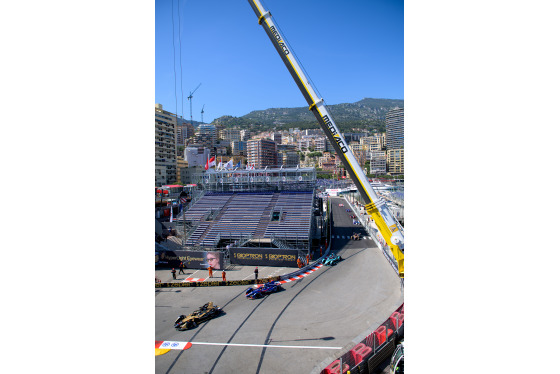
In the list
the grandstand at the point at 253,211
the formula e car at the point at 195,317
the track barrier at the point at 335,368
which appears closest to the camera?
the track barrier at the point at 335,368

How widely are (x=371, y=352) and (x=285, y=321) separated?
13.4 ft

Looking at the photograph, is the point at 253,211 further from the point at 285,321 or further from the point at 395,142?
the point at 395,142

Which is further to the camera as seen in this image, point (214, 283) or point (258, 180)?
point (258, 180)

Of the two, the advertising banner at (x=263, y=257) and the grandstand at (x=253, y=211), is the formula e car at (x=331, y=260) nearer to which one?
the grandstand at (x=253, y=211)

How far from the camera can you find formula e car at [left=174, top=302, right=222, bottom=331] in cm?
1030

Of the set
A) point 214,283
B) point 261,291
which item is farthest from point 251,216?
point 261,291

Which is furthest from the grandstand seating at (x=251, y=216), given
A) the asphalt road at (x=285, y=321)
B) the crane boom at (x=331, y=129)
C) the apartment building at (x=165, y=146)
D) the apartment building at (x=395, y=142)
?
the apartment building at (x=395, y=142)

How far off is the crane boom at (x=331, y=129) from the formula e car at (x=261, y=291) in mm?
7043

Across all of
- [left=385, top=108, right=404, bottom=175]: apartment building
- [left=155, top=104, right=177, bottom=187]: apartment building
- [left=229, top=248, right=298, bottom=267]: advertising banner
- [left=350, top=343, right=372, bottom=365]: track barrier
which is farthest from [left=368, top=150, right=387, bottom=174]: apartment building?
[left=350, top=343, right=372, bottom=365]: track barrier

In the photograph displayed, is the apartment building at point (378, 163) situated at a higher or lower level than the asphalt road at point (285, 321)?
higher

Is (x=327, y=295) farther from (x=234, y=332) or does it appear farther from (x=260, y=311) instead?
(x=234, y=332)

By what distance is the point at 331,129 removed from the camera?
849 cm

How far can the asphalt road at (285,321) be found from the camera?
806 centimetres

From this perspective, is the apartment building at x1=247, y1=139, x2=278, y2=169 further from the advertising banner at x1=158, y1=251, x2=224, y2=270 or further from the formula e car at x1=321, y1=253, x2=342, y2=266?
the formula e car at x1=321, y1=253, x2=342, y2=266
